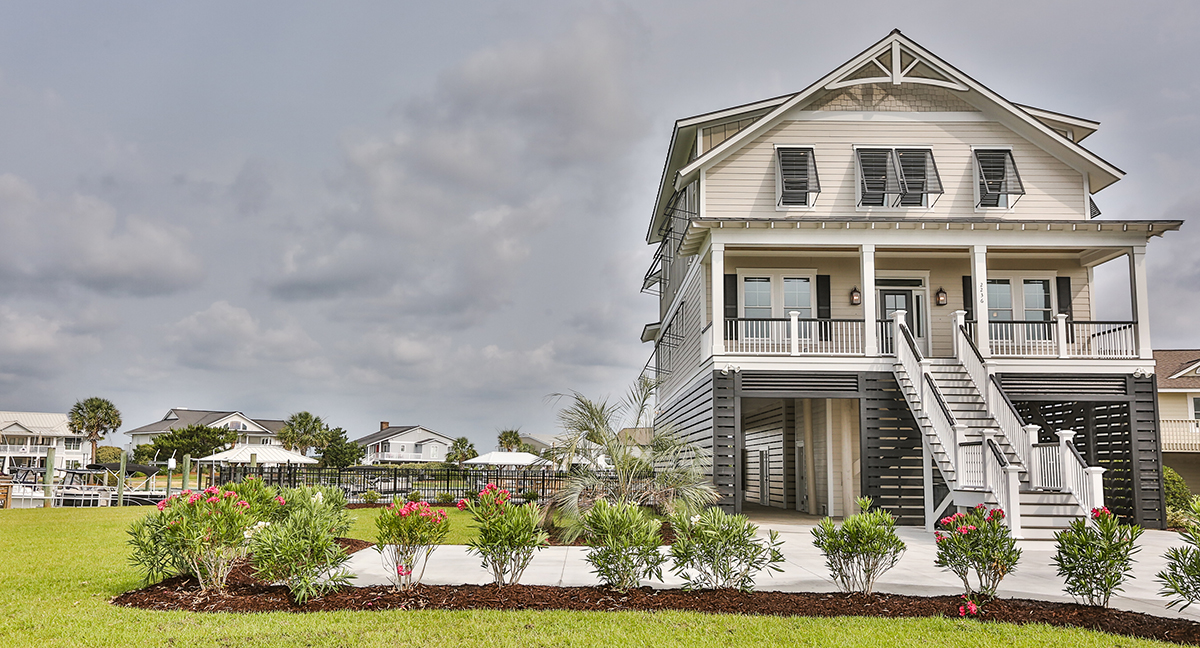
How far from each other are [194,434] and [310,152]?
39.5 m

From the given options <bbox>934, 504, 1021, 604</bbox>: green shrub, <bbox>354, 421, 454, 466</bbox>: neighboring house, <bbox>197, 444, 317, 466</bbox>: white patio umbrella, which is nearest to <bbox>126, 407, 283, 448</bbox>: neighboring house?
<bbox>354, 421, 454, 466</bbox>: neighboring house

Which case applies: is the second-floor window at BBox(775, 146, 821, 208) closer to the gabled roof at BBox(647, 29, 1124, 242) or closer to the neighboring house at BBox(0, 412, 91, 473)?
the gabled roof at BBox(647, 29, 1124, 242)

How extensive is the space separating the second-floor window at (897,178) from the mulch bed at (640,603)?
40.1ft

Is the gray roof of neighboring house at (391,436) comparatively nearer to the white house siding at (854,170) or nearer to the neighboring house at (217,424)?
the neighboring house at (217,424)

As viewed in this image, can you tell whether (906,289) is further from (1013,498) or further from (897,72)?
(1013,498)

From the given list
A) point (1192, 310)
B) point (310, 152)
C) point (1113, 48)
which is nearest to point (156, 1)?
point (310, 152)

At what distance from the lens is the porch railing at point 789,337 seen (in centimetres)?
1670

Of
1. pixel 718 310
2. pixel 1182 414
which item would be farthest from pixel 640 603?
pixel 1182 414

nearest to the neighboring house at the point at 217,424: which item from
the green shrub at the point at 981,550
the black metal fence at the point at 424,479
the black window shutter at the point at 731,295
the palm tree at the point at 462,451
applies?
the palm tree at the point at 462,451

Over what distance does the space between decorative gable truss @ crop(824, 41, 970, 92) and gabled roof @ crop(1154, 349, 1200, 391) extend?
18.6 m

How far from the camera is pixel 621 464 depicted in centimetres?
1346

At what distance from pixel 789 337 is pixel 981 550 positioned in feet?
34.2

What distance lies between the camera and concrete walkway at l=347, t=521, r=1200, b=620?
8.05 metres

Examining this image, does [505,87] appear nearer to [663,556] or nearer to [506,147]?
[506,147]
